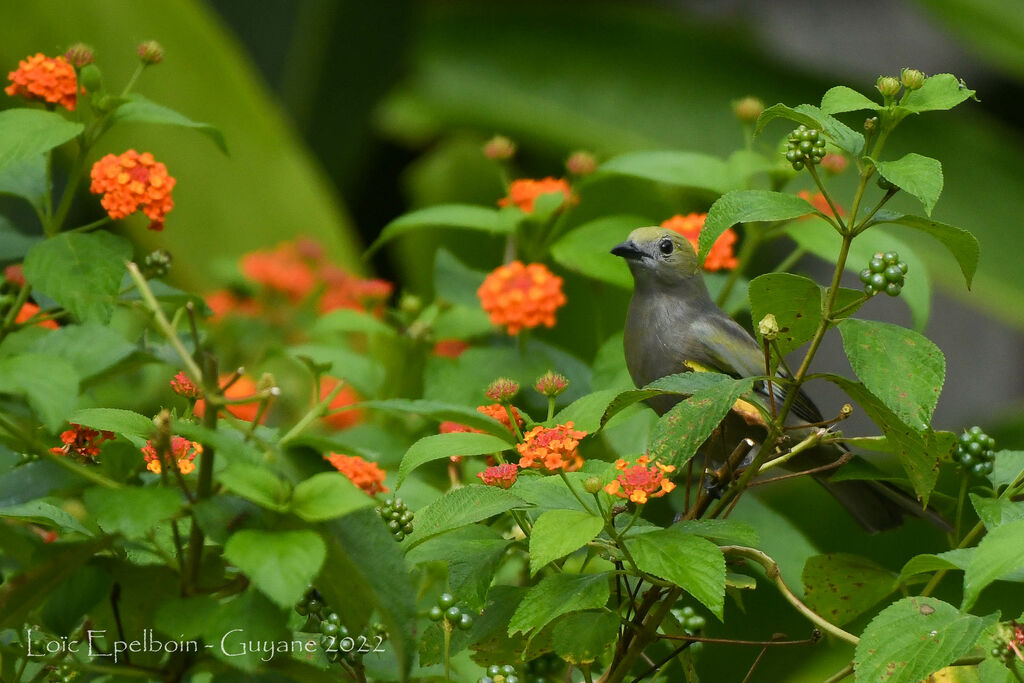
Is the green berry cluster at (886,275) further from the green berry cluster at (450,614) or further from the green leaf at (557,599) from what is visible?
the green berry cluster at (450,614)

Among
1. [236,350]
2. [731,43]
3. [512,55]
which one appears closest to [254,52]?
[512,55]

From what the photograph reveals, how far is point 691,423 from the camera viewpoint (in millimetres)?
895

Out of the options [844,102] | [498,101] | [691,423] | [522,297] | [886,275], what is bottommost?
[498,101]

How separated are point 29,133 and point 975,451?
0.89 meters

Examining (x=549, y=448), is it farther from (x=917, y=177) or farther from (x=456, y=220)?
(x=456, y=220)

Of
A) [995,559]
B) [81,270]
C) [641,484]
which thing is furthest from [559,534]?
[81,270]

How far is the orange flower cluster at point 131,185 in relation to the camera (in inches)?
45.0

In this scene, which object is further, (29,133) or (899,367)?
(29,133)

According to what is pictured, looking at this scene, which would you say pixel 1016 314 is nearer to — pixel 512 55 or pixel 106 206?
pixel 512 55

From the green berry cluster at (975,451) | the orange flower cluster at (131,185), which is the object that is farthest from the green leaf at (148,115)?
the green berry cluster at (975,451)

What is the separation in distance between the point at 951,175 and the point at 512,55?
153 cm

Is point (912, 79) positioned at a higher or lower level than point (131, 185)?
higher

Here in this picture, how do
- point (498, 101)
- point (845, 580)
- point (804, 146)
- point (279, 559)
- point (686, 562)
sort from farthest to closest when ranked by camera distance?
point (498, 101) → point (845, 580) → point (804, 146) → point (686, 562) → point (279, 559)

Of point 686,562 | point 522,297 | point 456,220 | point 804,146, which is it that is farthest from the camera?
point 456,220
